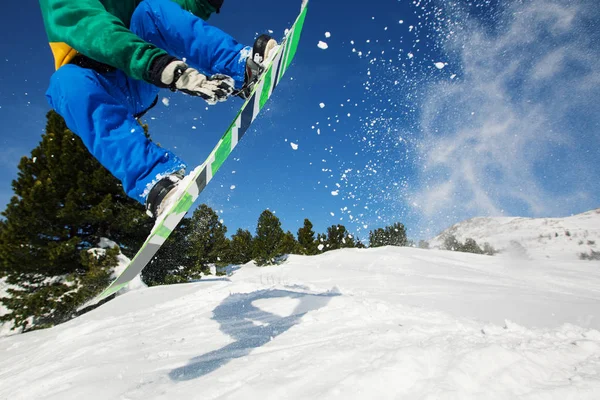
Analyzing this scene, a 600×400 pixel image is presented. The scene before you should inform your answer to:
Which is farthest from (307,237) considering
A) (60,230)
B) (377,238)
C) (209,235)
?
(60,230)

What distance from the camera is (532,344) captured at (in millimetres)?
1430

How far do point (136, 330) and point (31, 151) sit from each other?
736 cm

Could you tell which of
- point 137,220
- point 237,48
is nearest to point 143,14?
point 237,48

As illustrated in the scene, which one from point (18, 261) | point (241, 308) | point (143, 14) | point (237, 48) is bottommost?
point (241, 308)

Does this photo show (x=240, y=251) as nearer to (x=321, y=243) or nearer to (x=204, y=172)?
(x=321, y=243)

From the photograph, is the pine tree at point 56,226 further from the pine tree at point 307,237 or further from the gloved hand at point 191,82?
the pine tree at point 307,237

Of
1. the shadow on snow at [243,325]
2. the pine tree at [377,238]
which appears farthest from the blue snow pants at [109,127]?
the pine tree at [377,238]

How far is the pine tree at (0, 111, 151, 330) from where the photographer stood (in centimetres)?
674

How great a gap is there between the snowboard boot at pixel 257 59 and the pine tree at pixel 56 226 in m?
6.63

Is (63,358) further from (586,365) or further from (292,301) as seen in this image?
(586,365)

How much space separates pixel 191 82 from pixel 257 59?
0.73 metres

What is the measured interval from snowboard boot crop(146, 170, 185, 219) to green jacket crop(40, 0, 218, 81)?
49cm

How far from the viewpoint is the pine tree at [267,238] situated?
66.1ft

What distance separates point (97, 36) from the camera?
4.69 ft
